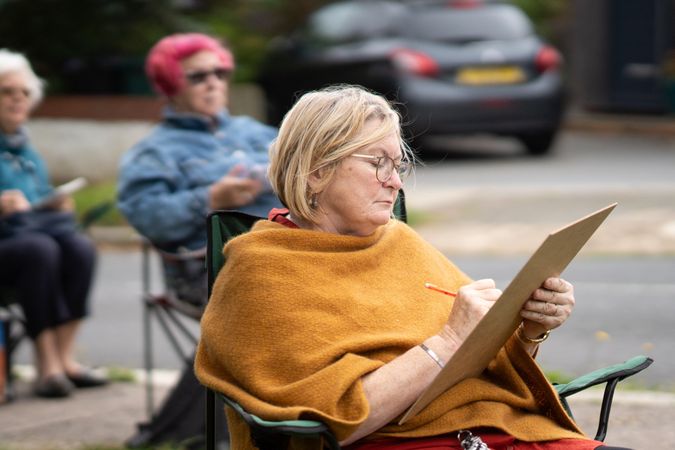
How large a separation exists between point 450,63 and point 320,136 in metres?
11.0

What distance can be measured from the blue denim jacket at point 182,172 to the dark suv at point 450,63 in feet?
27.2

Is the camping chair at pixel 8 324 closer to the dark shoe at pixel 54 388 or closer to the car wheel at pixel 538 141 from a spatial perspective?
the dark shoe at pixel 54 388

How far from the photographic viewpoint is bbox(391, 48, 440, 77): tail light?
1392cm

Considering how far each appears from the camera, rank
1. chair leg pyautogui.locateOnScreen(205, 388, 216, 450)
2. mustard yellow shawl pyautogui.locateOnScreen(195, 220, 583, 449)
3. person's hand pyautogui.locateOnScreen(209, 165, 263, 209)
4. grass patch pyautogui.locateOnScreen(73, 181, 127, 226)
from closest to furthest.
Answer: mustard yellow shawl pyautogui.locateOnScreen(195, 220, 583, 449) < chair leg pyautogui.locateOnScreen(205, 388, 216, 450) < person's hand pyautogui.locateOnScreen(209, 165, 263, 209) < grass patch pyautogui.locateOnScreen(73, 181, 127, 226)

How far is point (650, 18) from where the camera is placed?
60.1 ft

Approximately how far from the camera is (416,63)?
13945 mm

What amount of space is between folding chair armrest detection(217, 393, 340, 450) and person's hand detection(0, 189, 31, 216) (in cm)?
325

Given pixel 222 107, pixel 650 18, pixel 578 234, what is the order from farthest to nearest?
pixel 650 18, pixel 222 107, pixel 578 234

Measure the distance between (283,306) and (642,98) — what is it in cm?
1603

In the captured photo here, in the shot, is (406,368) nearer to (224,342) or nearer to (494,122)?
(224,342)

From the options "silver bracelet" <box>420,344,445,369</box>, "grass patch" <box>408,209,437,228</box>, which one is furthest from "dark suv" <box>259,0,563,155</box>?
"silver bracelet" <box>420,344,445,369</box>

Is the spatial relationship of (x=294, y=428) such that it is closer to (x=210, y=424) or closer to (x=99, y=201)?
(x=210, y=424)

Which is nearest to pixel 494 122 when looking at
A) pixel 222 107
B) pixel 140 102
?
pixel 140 102

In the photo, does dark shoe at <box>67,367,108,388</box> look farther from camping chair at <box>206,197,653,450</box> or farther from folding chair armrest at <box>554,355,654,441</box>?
folding chair armrest at <box>554,355,654,441</box>
